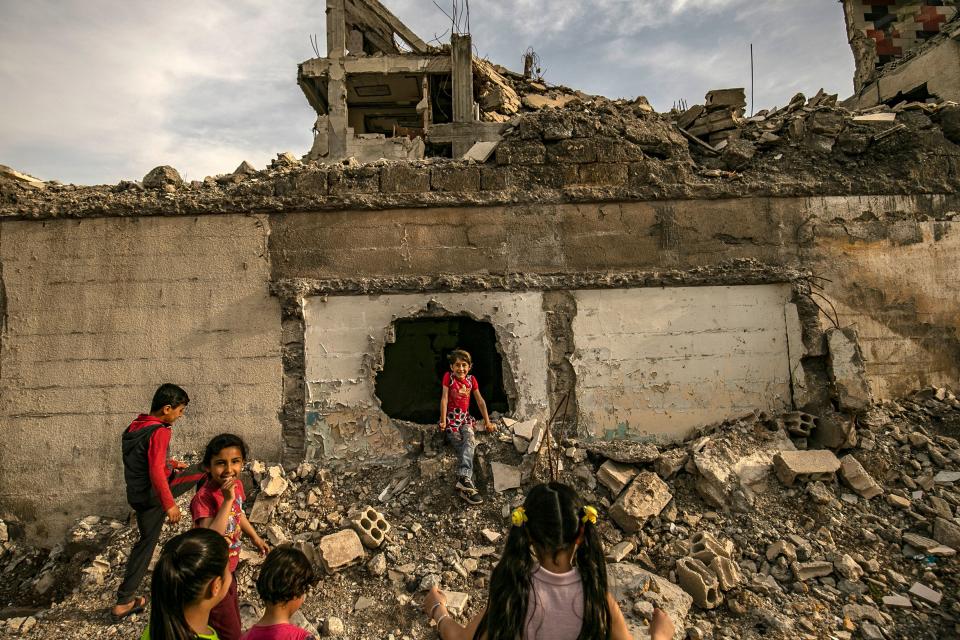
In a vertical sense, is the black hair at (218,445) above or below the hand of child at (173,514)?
above

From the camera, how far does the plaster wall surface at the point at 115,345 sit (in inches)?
214

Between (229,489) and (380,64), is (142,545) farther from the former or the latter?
(380,64)

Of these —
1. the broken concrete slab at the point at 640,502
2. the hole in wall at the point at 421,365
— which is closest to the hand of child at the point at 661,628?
the broken concrete slab at the point at 640,502

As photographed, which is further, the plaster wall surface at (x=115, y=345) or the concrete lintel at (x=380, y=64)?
the concrete lintel at (x=380, y=64)

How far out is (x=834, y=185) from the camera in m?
5.75

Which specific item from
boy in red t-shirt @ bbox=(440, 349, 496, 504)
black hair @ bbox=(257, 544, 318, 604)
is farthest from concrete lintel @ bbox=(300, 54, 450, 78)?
black hair @ bbox=(257, 544, 318, 604)

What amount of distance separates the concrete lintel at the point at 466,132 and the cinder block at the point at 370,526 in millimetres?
8552

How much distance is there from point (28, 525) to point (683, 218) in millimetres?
7027

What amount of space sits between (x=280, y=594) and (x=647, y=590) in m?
2.60

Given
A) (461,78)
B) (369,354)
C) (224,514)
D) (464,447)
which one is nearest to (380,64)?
(461,78)

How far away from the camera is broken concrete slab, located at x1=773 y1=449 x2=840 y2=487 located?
15.3 feet

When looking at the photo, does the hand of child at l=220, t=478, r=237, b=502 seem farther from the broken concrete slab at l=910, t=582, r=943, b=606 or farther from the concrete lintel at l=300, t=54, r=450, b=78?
the concrete lintel at l=300, t=54, r=450, b=78

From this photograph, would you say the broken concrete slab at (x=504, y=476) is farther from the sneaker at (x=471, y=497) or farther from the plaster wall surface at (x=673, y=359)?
the plaster wall surface at (x=673, y=359)

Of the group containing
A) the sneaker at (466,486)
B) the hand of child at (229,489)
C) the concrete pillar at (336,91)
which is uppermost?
the concrete pillar at (336,91)
